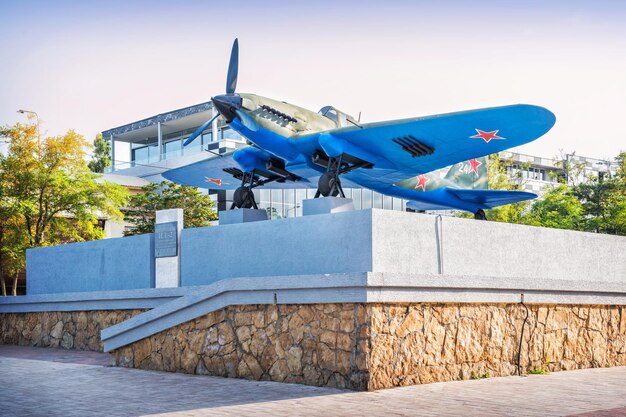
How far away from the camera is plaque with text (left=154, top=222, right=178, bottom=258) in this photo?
16.5 m

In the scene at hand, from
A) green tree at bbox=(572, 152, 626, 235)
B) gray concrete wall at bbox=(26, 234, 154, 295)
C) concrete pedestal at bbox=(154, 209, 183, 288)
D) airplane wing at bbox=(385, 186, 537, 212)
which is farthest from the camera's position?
green tree at bbox=(572, 152, 626, 235)

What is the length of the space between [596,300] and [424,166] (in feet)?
15.9

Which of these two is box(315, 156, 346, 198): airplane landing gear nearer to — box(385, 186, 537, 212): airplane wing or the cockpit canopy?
the cockpit canopy

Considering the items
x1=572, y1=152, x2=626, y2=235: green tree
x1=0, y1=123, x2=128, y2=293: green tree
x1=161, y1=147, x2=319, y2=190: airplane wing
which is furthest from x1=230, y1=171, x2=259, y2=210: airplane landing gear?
x1=572, y1=152, x2=626, y2=235: green tree

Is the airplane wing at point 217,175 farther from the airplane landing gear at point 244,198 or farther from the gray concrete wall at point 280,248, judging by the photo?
the gray concrete wall at point 280,248

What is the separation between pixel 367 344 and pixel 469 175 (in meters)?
12.1

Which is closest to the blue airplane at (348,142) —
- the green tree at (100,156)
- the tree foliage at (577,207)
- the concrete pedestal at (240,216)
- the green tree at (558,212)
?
the concrete pedestal at (240,216)

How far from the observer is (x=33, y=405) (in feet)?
32.2

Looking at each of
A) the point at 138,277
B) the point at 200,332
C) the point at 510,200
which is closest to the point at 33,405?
the point at 200,332

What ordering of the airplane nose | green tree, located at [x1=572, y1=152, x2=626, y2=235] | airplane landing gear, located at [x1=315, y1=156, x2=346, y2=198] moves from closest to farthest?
airplane landing gear, located at [x1=315, y1=156, x2=346, y2=198] < the airplane nose < green tree, located at [x1=572, y1=152, x2=626, y2=235]

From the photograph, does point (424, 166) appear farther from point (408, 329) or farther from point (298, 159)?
point (408, 329)

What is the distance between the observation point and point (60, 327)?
17953 mm

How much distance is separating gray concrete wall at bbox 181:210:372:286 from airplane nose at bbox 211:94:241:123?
8.33 feet

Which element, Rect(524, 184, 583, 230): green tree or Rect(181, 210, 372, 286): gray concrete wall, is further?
Rect(524, 184, 583, 230): green tree
